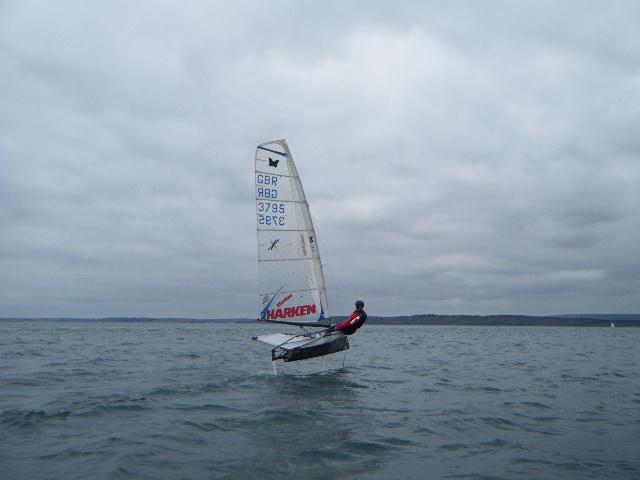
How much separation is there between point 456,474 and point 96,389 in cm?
1191

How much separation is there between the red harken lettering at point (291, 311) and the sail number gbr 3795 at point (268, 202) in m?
3.24

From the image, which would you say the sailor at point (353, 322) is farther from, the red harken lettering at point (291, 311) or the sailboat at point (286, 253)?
the red harken lettering at point (291, 311)

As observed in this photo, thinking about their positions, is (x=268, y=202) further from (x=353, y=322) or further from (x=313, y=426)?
(x=313, y=426)

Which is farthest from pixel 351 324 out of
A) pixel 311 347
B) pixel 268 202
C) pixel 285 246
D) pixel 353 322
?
pixel 268 202

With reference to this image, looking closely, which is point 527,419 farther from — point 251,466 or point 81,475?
point 81,475

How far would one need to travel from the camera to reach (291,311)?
18234 mm

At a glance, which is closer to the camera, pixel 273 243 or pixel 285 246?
pixel 273 243

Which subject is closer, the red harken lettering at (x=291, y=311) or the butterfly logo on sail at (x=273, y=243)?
the butterfly logo on sail at (x=273, y=243)

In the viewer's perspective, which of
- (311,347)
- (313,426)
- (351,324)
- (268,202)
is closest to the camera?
(313,426)

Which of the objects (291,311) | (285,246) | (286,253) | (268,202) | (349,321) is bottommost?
(349,321)

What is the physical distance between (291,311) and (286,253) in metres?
2.24

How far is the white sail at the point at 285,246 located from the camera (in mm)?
17984

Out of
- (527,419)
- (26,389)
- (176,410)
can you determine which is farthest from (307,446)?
(26,389)

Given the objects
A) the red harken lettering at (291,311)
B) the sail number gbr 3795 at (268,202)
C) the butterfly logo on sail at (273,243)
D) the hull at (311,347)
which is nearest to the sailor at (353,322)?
the hull at (311,347)
